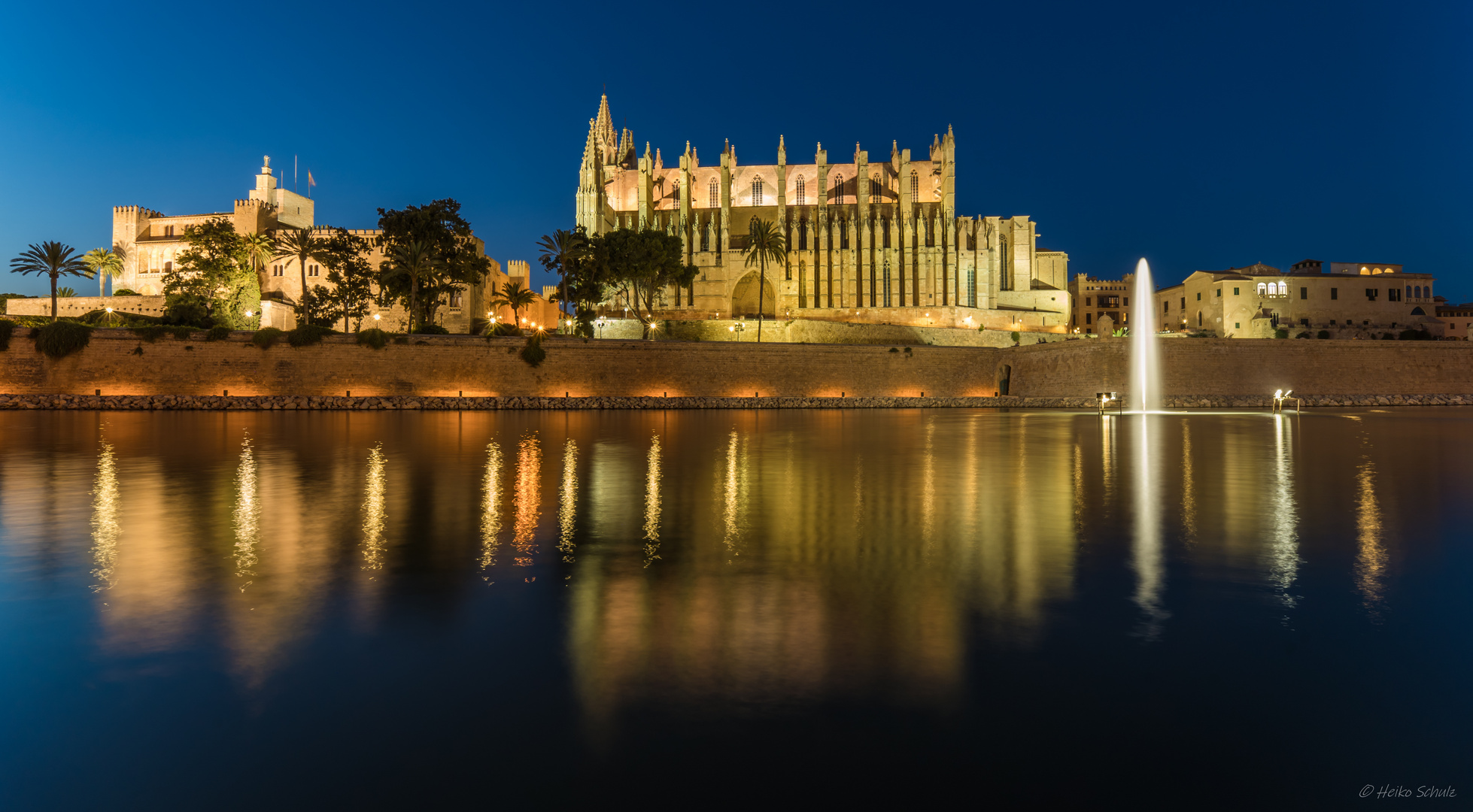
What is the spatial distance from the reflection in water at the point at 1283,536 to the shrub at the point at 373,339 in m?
36.9

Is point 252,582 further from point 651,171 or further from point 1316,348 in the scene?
point 651,171

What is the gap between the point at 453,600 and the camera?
5410 millimetres

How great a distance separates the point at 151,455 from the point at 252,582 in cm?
1203

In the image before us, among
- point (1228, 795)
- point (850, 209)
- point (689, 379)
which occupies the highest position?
point (850, 209)

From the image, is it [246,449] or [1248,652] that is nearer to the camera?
[1248,652]

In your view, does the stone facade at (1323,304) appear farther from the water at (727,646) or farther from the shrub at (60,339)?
the shrub at (60,339)

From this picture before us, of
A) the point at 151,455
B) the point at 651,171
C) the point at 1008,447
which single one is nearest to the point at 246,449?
the point at 151,455

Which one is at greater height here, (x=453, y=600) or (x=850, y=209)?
(x=850, y=209)

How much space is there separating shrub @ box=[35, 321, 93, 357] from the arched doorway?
42.8 meters

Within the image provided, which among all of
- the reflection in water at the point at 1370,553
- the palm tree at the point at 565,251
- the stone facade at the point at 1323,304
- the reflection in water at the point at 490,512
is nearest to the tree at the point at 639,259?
the palm tree at the point at 565,251

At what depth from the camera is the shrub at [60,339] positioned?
36312 mm

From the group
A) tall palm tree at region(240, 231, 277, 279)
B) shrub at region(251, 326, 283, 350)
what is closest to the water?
shrub at region(251, 326, 283, 350)

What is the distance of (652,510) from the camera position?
9.23 metres

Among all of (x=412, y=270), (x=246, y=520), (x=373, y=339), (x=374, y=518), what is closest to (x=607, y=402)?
(x=373, y=339)
